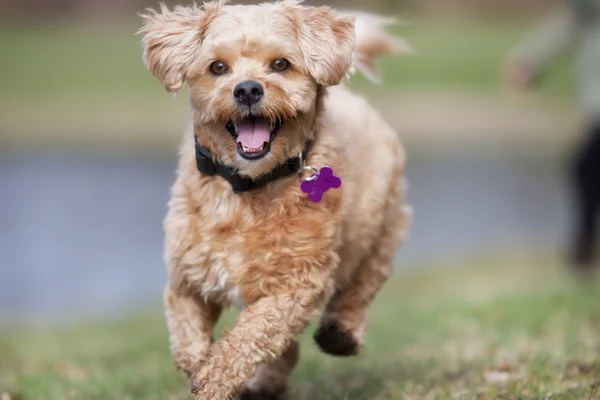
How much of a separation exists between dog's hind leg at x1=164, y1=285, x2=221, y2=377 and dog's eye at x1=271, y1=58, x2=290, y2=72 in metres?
1.10

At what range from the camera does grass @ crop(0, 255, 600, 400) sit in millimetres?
5371

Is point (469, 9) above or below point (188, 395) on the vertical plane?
below

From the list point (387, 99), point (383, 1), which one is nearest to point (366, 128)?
point (383, 1)

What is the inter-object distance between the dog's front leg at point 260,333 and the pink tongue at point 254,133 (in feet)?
1.87

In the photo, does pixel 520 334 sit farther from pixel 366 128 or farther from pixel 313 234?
pixel 313 234

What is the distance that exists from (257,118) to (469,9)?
3457cm

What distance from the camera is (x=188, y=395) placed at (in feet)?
18.4

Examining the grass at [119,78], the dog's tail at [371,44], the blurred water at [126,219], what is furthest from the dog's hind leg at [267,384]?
the grass at [119,78]

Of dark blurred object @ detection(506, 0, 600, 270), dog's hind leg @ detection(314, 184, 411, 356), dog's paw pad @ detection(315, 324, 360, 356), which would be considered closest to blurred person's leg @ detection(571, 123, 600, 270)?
dark blurred object @ detection(506, 0, 600, 270)

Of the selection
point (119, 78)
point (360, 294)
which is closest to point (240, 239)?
point (360, 294)

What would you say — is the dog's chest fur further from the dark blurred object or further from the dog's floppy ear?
the dark blurred object

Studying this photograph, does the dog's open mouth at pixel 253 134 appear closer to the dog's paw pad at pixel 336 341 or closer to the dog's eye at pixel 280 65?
the dog's eye at pixel 280 65

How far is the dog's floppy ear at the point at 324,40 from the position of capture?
4.82m

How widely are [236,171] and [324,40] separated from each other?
0.69 m
